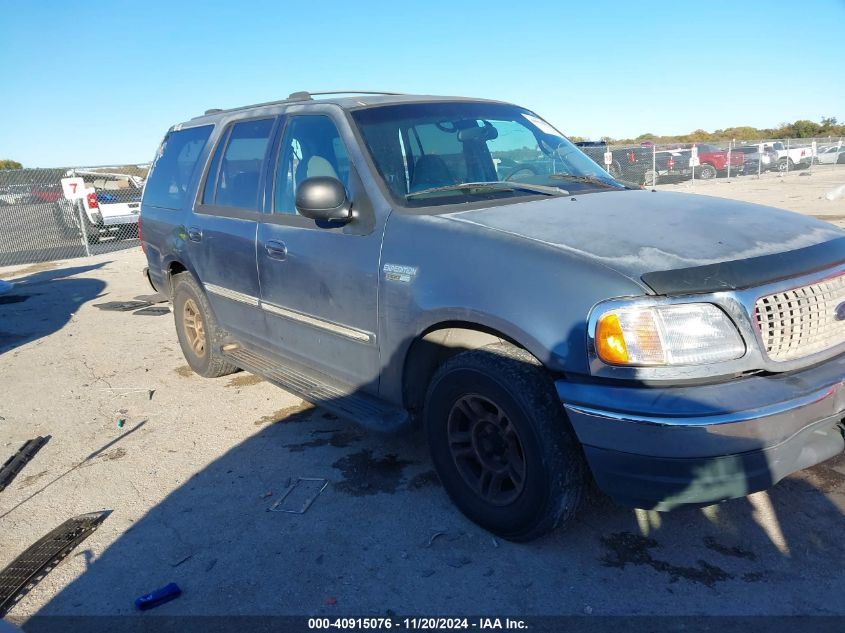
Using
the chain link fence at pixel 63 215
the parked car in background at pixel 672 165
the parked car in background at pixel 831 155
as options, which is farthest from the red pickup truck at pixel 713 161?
the chain link fence at pixel 63 215

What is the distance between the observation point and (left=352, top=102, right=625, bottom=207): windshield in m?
3.51

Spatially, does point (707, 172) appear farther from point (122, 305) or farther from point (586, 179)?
point (586, 179)

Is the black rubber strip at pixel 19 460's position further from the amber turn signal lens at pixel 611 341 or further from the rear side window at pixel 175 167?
the amber turn signal lens at pixel 611 341

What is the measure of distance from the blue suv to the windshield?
15mm

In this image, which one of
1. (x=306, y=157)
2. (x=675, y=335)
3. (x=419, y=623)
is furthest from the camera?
(x=306, y=157)

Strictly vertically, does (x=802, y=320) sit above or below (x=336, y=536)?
above

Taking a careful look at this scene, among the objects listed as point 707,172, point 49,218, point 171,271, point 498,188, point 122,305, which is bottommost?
point 122,305

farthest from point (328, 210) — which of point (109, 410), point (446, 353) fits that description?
point (109, 410)

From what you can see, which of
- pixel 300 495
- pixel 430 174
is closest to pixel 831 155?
pixel 430 174

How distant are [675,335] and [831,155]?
34.3 metres

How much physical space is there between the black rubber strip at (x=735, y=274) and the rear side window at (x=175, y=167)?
388cm

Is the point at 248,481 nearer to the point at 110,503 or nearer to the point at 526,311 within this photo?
the point at 110,503

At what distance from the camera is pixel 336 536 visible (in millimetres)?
3145

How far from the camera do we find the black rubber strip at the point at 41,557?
2.89 metres
